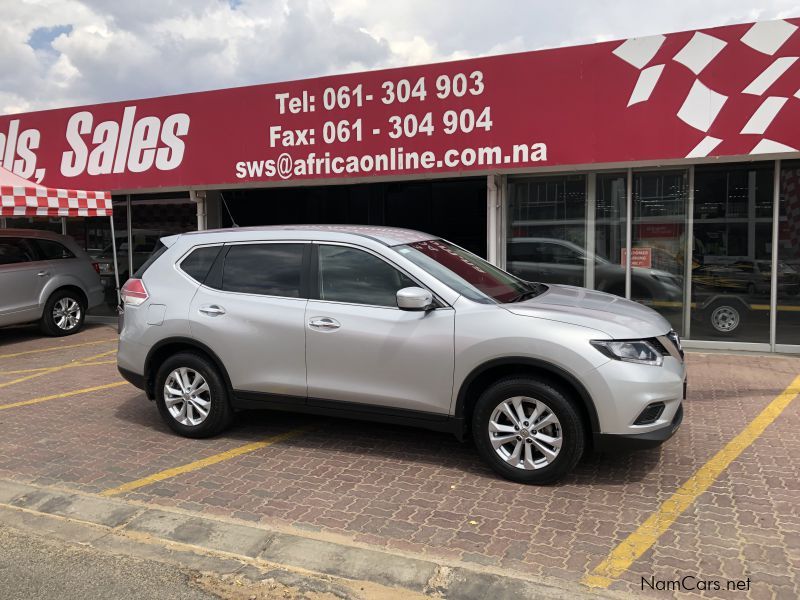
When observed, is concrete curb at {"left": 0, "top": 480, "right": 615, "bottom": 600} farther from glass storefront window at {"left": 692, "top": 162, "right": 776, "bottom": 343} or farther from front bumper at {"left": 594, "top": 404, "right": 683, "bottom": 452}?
glass storefront window at {"left": 692, "top": 162, "right": 776, "bottom": 343}

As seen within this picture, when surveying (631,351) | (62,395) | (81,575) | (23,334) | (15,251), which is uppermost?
(15,251)

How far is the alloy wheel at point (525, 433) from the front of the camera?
424cm

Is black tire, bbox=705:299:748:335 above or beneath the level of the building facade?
beneath

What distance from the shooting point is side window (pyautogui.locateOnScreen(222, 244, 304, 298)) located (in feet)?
16.9

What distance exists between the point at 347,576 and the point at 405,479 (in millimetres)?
1259

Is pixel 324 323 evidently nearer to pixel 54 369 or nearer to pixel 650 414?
pixel 650 414

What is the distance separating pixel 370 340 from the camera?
4668 millimetres

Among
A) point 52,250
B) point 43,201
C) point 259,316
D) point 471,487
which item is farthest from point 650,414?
point 52,250

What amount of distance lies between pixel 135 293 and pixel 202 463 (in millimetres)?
1684

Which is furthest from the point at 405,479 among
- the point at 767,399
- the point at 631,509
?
the point at 767,399

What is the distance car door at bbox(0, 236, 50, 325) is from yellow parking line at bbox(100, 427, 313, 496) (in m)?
6.78

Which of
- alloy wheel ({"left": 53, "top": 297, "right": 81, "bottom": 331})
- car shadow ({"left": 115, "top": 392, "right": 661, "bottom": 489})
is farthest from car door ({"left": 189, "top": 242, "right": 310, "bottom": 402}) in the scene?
alloy wheel ({"left": 53, "top": 297, "right": 81, "bottom": 331})

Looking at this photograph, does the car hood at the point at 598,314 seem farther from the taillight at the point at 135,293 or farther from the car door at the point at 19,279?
the car door at the point at 19,279

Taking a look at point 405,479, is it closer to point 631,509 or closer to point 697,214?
point 631,509
